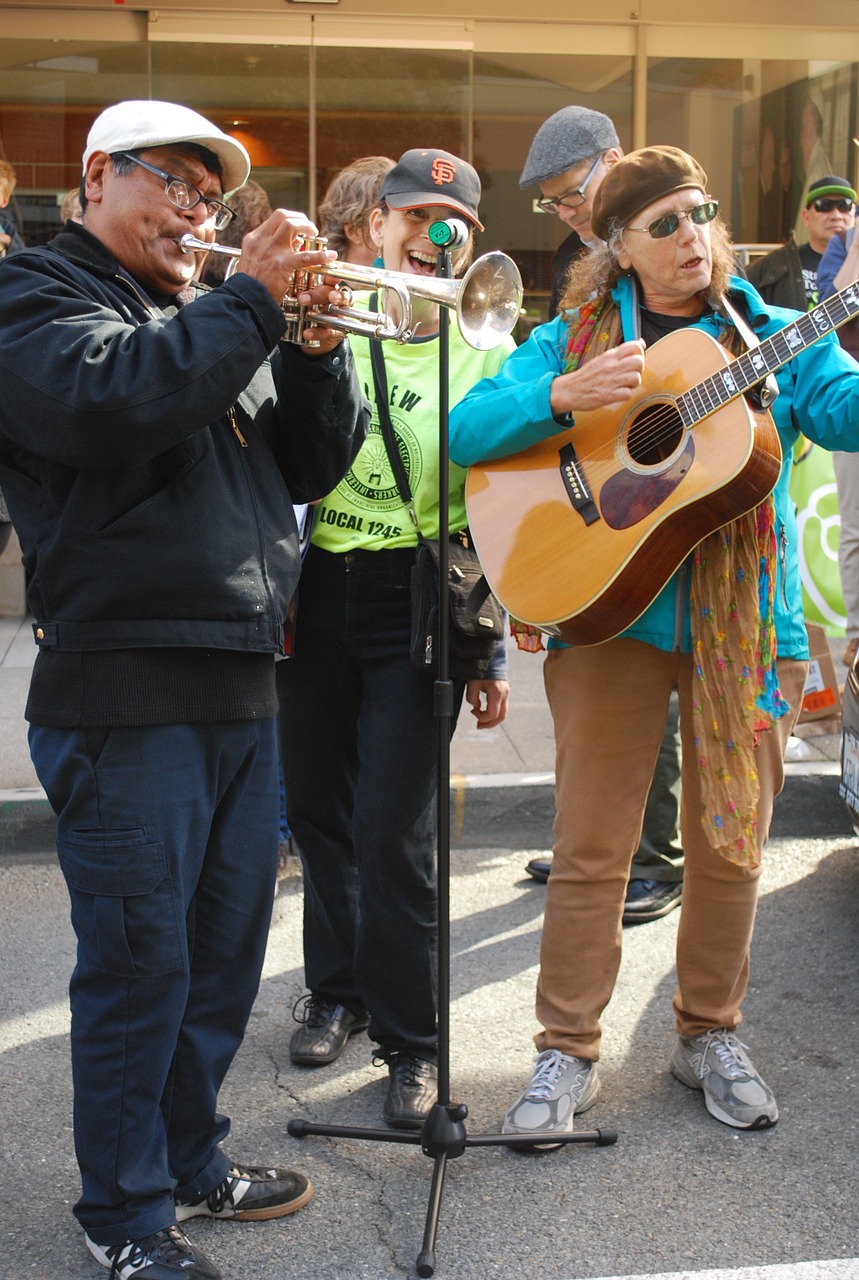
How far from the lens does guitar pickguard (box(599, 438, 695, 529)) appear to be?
274 cm

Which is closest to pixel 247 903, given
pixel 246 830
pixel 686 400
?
pixel 246 830

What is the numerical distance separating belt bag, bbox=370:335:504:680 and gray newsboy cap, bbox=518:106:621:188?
4.93 feet

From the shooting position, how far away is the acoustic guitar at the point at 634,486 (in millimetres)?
2686

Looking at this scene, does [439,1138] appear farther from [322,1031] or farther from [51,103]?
[51,103]

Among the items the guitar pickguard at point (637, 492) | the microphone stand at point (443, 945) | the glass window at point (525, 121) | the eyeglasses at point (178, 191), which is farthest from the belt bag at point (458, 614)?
the glass window at point (525, 121)

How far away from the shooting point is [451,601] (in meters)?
2.92

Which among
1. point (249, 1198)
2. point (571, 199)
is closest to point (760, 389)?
point (571, 199)

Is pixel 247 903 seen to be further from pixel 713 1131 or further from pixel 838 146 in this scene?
pixel 838 146

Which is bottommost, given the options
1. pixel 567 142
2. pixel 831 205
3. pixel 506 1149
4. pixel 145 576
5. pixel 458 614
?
pixel 506 1149

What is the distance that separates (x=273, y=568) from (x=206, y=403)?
13.8 inches

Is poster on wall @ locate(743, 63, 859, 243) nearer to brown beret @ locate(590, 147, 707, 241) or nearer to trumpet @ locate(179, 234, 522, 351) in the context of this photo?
brown beret @ locate(590, 147, 707, 241)

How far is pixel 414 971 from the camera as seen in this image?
3041mm

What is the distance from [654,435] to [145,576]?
1.14m

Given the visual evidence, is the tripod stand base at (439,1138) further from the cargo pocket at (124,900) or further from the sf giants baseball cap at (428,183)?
the sf giants baseball cap at (428,183)
